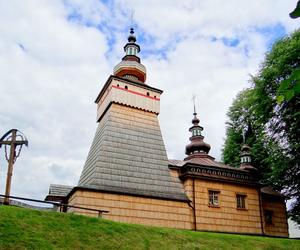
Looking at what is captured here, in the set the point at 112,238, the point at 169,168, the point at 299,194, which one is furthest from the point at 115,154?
the point at 299,194

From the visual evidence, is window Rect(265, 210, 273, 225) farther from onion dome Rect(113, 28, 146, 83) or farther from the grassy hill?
onion dome Rect(113, 28, 146, 83)

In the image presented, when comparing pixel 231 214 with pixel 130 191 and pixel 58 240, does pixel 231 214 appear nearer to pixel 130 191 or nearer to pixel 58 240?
pixel 130 191

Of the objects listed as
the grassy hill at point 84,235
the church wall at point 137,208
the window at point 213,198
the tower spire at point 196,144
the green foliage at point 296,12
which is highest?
the tower spire at point 196,144

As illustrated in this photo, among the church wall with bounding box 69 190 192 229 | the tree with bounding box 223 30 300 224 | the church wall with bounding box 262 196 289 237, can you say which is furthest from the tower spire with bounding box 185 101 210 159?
the church wall with bounding box 69 190 192 229

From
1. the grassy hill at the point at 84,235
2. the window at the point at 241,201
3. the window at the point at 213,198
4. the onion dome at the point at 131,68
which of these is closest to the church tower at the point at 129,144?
the onion dome at the point at 131,68

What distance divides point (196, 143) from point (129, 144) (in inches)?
279

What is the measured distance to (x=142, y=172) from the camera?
17.7 metres

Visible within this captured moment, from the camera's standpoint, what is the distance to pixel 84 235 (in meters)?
11.2

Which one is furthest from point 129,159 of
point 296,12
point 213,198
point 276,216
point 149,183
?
point 296,12

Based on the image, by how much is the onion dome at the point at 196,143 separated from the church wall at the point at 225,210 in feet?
15.2

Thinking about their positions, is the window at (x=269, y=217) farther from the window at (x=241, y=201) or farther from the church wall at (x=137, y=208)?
the church wall at (x=137, y=208)

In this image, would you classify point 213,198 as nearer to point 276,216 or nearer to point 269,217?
point 269,217

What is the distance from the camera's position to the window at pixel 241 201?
19.6m

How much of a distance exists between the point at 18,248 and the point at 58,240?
4.32 feet
